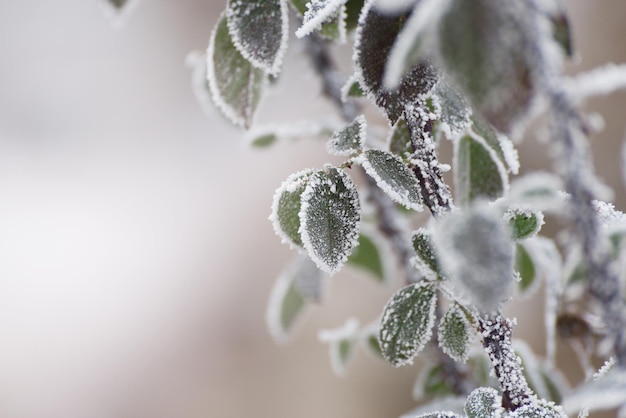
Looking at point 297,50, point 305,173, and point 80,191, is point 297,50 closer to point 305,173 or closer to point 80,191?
point 305,173

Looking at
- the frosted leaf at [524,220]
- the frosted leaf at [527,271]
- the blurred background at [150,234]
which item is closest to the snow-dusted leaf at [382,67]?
the frosted leaf at [524,220]

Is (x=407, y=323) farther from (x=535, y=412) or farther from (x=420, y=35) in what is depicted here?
(x=420, y=35)

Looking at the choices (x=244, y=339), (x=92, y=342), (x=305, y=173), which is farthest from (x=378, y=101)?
(x=92, y=342)

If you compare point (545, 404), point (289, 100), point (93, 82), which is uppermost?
point (93, 82)

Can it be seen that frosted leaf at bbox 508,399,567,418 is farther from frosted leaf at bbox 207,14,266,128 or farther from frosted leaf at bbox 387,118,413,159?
frosted leaf at bbox 207,14,266,128

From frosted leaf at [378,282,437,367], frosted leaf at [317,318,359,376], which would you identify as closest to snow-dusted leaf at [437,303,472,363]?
frosted leaf at [378,282,437,367]

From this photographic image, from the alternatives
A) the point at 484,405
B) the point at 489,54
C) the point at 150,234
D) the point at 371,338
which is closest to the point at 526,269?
the point at 371,338

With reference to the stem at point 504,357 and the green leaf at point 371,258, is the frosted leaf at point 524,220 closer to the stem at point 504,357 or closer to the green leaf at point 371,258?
the stem at point 504,357
